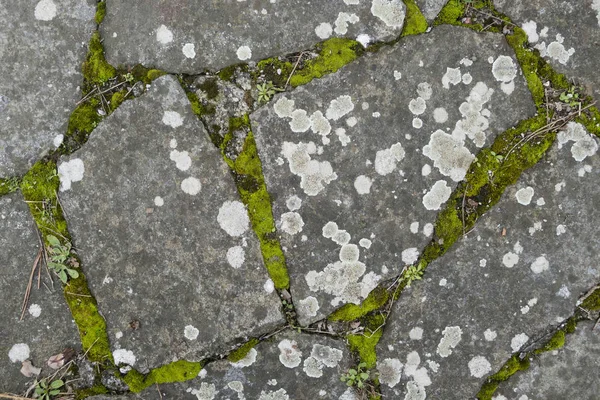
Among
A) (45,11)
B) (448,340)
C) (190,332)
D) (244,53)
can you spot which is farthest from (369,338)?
(45,11)

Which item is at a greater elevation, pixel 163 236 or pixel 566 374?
pixel 163 236

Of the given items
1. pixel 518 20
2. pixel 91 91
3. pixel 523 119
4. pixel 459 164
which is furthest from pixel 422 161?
pixel 91 91

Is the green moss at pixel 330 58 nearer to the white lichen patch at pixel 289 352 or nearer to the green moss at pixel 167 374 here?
the white lichen patch at pixel 289 352

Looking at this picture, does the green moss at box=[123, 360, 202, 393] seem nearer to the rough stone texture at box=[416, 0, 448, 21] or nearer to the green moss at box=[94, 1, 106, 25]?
the green moss at box=[94, 1, 106, 25]

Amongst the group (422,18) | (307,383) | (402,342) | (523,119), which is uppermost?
(422,18)

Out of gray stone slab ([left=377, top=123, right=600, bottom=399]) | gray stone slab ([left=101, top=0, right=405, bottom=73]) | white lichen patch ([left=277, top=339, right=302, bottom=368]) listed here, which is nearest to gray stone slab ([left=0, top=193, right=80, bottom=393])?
gray stone slab ([left=101, top=0, right=405, bottom=73])

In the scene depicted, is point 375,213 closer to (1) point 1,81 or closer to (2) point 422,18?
(2) point 422,18

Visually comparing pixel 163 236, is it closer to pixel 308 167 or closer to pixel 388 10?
pixel 308 167

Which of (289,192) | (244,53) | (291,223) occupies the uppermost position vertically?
(244,53)
